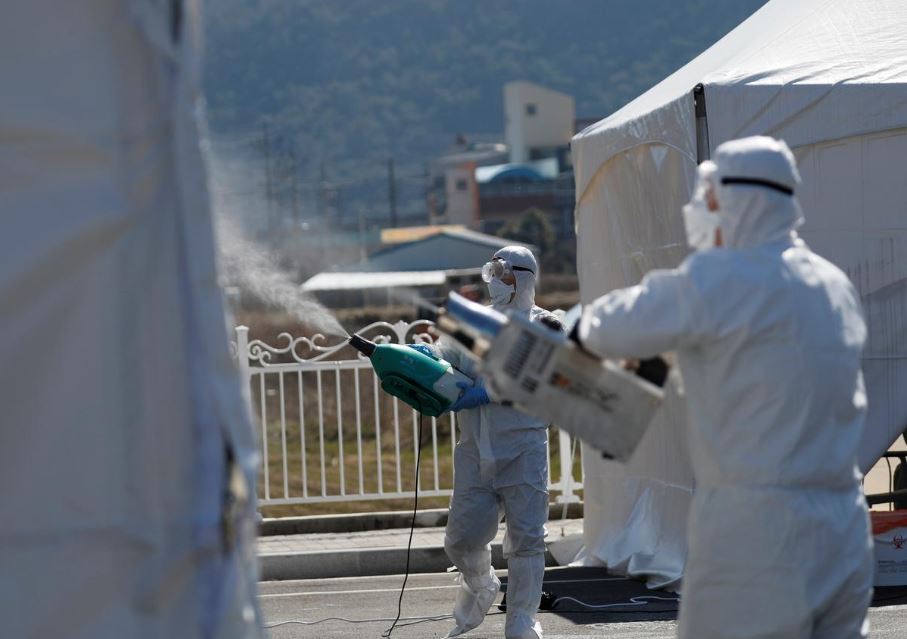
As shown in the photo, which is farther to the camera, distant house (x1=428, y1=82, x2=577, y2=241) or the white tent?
distant house (x1=428, y1=82, x2=577, y2=241)

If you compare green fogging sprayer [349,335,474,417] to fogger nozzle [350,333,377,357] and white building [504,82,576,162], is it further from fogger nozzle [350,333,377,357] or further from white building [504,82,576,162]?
white building [504,82,576,162]

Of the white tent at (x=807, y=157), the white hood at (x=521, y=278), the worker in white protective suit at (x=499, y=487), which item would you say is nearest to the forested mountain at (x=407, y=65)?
the white tent at (x=807, y=157)

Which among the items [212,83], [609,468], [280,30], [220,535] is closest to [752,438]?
[220,535]

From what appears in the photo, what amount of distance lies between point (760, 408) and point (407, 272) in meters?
71.4

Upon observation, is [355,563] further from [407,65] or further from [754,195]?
[407,65]

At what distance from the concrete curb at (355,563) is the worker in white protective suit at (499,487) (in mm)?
2220

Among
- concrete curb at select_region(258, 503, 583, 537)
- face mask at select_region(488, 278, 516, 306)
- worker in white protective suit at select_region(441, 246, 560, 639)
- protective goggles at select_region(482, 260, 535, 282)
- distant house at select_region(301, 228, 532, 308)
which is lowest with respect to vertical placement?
concrete curb at select_region(258, 503, 583, 537)

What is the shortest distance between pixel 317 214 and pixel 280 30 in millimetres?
36797

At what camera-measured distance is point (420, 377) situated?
21.3ft

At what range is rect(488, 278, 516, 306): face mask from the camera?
6676 mm

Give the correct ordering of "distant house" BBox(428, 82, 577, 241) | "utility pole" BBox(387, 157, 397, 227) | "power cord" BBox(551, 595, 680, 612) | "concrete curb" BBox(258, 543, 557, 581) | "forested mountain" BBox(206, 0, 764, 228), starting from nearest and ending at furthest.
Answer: "power cord" BBox(551, 595, 680, 612) < "concrete curb" BBox(258, 543, 557, 581) < "utility pole" BBox(387, 157, 397, 227) < "distant house" BBox(428, 82, 577, 241) < "forested mountain" BBox(206, 0, 764, 228)

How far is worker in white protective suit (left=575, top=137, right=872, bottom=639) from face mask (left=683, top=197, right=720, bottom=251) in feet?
A: 0.13

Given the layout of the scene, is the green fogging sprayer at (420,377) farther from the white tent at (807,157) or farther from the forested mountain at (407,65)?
the forested mountain at (407,65)

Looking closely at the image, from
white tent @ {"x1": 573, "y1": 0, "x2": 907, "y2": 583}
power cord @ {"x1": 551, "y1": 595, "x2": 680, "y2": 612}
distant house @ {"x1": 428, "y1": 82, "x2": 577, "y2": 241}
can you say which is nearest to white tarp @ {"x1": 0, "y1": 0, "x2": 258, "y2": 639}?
white tent @ {"x1": 573, "y1": 0, "x2": 907, "y2": 583}
